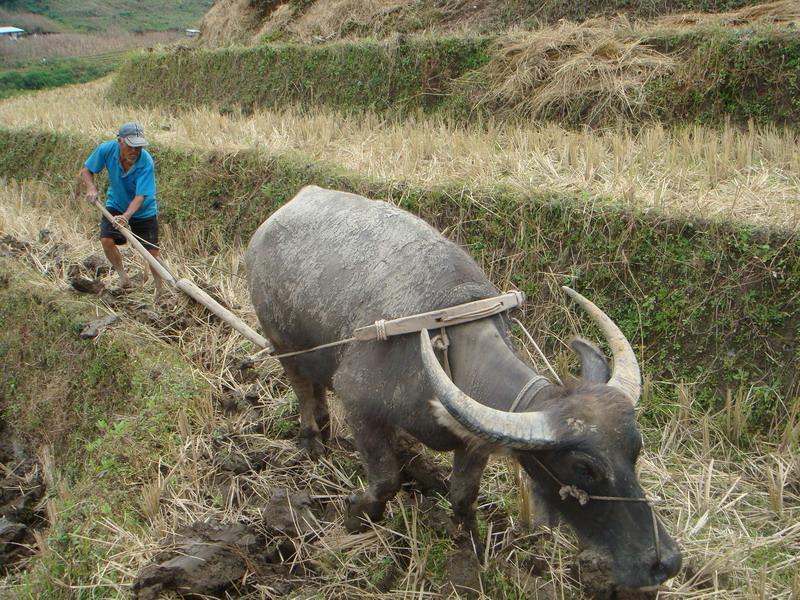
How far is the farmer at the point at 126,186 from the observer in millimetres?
5336

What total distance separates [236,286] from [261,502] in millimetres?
2343

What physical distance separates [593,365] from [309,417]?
1.70 metres

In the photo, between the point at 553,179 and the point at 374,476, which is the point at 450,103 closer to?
the point at 553,179

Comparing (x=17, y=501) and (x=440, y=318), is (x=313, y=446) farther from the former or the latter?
(x=17, y=501)

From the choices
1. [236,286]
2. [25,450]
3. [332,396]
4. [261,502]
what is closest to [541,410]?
[261,502]

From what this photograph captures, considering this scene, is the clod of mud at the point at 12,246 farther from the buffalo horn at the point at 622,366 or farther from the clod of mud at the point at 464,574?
the buffalo horn at the point at 622,366

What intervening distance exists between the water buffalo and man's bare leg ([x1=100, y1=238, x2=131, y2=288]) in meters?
2.37

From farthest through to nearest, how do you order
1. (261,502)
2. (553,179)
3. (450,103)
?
(450,103)
(553,179)
(261,502)

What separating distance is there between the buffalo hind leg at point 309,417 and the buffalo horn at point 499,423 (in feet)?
5.24

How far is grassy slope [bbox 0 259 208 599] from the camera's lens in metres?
3.56

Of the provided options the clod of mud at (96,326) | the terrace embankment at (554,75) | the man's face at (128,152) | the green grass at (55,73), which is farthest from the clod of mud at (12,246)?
the green grass at (55,73)

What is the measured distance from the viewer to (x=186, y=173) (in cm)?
759

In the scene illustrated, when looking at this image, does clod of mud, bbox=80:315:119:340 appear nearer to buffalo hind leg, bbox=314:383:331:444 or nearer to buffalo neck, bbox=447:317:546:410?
buffalo hind leg, bbox=314:383:331:444

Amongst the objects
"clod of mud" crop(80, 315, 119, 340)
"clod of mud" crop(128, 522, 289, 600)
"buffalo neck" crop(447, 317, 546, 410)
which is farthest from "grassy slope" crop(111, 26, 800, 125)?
"clod of mud" crop(128, 522, 289, 600)
